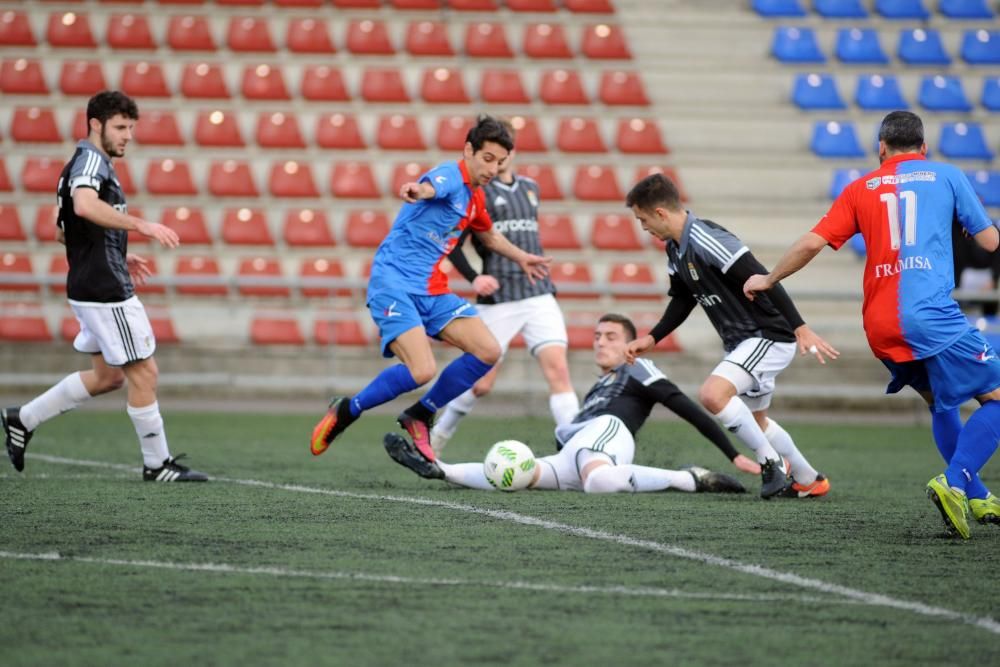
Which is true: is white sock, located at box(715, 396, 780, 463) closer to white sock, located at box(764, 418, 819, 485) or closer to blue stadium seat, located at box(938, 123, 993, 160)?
white sock, located at box(764, 418, 819, 485)

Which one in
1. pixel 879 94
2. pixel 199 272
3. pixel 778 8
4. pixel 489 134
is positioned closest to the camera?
pixel 489 134

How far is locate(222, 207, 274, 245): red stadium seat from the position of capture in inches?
628

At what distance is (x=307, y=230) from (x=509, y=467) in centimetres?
948

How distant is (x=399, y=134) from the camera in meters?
16.6

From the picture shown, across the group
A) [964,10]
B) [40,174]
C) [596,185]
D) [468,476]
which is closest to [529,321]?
[468,476]

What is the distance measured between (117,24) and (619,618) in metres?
15.7

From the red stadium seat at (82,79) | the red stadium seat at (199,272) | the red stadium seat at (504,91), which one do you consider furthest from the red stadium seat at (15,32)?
the red stadium seat at (504,91)

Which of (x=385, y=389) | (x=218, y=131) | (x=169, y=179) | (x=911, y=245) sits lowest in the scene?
(x=385, y=389)

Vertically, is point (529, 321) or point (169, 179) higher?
point (169, 179)

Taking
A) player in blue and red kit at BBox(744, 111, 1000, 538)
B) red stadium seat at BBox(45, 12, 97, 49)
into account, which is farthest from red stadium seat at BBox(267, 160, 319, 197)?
player in blue and red kit at BBox(744, 111, 1000, 538)

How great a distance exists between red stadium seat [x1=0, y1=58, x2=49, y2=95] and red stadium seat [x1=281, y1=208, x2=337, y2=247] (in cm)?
394

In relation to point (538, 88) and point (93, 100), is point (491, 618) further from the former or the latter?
point (538, 88)

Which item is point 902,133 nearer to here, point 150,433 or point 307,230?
point 150,433

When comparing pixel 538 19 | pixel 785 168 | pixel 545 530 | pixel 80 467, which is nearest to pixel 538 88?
pixel 538 19
